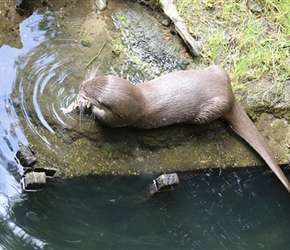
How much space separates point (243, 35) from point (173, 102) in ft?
3.04

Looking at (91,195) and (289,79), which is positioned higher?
(91,195)

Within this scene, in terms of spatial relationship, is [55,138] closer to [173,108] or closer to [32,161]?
[32,161]

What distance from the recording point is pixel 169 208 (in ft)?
9.51

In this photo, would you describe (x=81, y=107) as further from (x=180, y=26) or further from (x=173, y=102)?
(x=180, y=26)

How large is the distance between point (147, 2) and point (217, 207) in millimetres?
1424

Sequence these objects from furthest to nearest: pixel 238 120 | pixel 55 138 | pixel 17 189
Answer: pixel 238 120, pixel 55 138, pixel 17 189

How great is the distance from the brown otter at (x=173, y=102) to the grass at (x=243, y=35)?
324 mm

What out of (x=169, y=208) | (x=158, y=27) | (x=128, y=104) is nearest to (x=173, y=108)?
(x=128, y=104)

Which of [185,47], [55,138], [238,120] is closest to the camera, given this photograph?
[55,138]

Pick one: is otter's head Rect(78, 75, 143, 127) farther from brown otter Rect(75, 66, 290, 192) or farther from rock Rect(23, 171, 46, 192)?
rock Rect(23, 171, 46, 192)

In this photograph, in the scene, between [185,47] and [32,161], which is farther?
[185,47]

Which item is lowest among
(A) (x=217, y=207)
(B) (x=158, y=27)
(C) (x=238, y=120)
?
(A) (x=217, y=207)

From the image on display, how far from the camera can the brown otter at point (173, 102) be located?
2.71 m

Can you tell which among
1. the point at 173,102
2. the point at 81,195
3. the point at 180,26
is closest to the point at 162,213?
the point at 81,195
